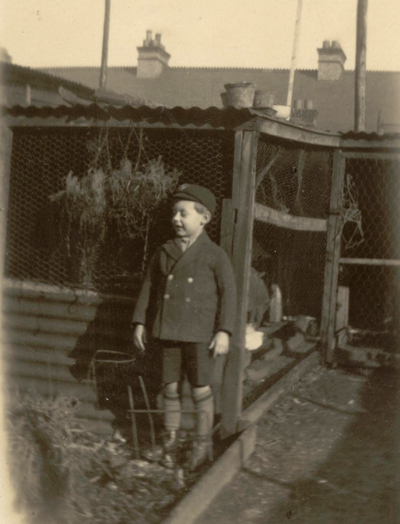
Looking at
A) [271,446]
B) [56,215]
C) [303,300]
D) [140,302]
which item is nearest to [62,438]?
[140,302]

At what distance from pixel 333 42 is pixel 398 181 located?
19120 mm

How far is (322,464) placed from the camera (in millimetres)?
4254

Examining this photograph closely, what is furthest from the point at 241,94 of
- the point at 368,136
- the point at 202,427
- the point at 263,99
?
the point at 202,427

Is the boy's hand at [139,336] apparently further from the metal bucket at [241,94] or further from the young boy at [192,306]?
the metal bucket at [241,94]

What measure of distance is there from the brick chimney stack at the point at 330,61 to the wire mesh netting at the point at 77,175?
20.2 metres

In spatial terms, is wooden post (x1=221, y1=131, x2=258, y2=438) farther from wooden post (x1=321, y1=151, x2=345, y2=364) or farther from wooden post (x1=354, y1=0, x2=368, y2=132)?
wooden post (x1=354, y1=0, x2=368, y2=132)

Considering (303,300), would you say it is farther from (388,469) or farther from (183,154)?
(388,469)

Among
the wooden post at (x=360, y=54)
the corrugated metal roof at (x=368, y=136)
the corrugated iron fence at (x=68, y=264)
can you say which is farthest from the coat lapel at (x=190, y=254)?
the wooden post at (x=360, y=54)

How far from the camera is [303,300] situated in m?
8.06

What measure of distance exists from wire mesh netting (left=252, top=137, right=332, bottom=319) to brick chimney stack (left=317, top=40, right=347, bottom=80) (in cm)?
1774

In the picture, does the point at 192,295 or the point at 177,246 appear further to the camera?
the point at 177,246

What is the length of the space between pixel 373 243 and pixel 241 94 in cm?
345

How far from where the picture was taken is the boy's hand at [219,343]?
4.00 m

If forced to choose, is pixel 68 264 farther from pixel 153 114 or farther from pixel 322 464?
pixel 322 464
